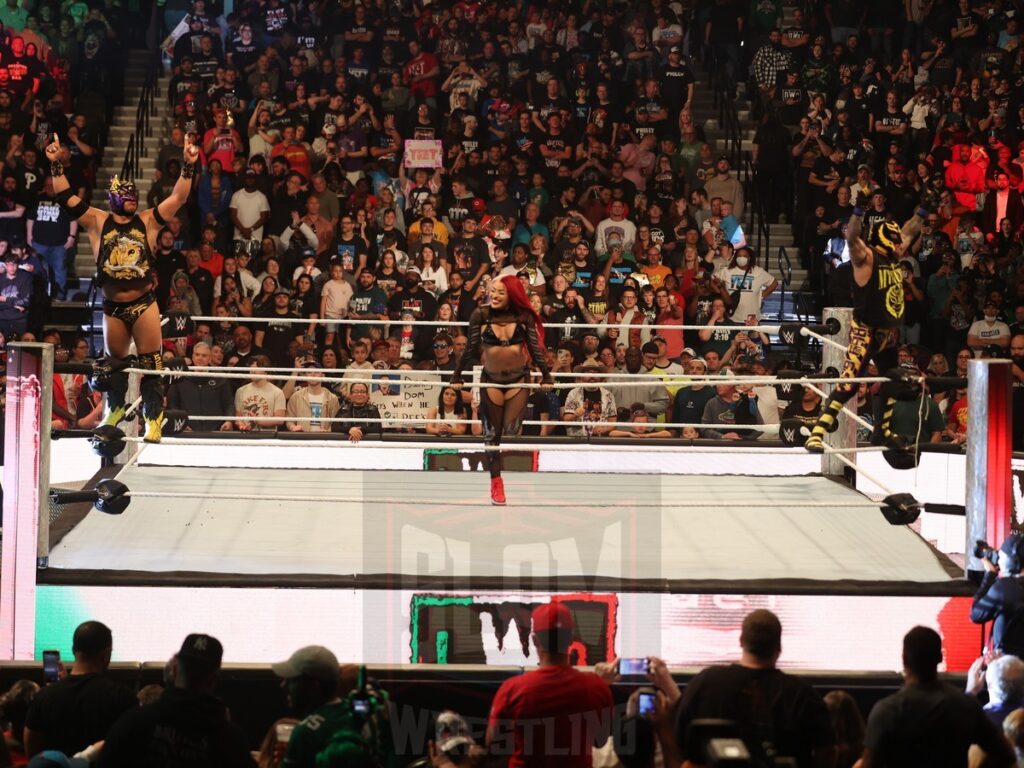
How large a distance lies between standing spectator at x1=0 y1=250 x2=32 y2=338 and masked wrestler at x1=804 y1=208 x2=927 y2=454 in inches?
227

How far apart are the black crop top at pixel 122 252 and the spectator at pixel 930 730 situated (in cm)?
410

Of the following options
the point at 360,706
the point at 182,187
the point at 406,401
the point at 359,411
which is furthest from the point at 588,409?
the point at 360,706

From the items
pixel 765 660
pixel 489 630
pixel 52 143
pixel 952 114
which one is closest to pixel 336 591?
pixel 489 630

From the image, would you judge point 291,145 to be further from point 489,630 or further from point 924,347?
point 489,630

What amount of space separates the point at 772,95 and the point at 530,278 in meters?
3.78

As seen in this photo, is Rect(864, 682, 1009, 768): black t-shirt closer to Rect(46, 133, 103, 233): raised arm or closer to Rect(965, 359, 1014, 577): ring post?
Rect(965, 359, 1014, 577): ring post

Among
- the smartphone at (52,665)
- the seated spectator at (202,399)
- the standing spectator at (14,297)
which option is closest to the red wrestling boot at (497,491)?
the seated spectator at (202,399)

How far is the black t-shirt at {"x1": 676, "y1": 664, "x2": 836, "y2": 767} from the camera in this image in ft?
10.6

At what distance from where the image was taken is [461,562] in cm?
546

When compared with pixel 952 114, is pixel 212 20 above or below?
above

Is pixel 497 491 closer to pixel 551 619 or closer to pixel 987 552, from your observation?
pixel 987 552

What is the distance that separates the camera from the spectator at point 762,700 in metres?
3.23

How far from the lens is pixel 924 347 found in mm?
9570

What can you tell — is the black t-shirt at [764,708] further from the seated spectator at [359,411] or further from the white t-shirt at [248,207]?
the white t-shirt at [248,207]
